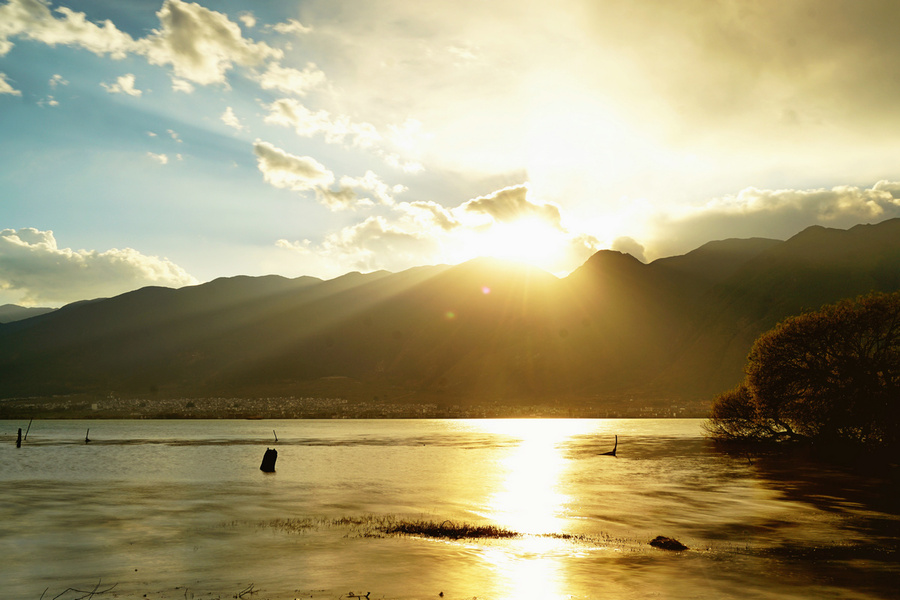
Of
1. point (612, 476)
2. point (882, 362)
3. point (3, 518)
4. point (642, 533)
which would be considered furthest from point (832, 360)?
point (3, 518)

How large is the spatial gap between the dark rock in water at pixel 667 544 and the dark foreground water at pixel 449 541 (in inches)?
21.1

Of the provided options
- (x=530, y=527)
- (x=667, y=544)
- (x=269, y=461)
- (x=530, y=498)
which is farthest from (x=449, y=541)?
(x=269, y=461)

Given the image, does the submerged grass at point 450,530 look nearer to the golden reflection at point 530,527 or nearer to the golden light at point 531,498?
the golden reflection at point 530,527

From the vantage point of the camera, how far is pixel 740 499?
4338cm

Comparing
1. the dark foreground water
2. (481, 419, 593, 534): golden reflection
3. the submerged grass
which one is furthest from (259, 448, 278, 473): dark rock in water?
the submerged grass

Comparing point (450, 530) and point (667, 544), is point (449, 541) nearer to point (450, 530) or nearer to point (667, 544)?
point (450, 530)

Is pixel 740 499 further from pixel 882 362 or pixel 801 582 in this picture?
pixel 882 362

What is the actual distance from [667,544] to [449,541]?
9576mm

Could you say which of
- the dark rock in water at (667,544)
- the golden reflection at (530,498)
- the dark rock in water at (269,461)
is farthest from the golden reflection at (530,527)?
the dark rock in water at (269,461)

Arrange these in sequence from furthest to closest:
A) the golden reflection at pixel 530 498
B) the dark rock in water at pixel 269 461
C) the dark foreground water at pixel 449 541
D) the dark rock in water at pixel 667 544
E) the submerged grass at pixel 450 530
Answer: the dark rock in water at pixel 269 461, the golden reflection at pixel 530 498, the submerged grass at pixel 450 530, the dark rock in water at pixel 667 544, the dark foreground water at pixel 449 541

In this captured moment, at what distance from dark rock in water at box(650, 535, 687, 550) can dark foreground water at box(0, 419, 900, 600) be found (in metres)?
0.54

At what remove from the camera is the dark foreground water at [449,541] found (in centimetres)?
2039

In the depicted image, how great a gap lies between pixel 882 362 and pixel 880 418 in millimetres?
6092

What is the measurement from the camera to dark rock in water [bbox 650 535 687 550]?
2647 centimetres
